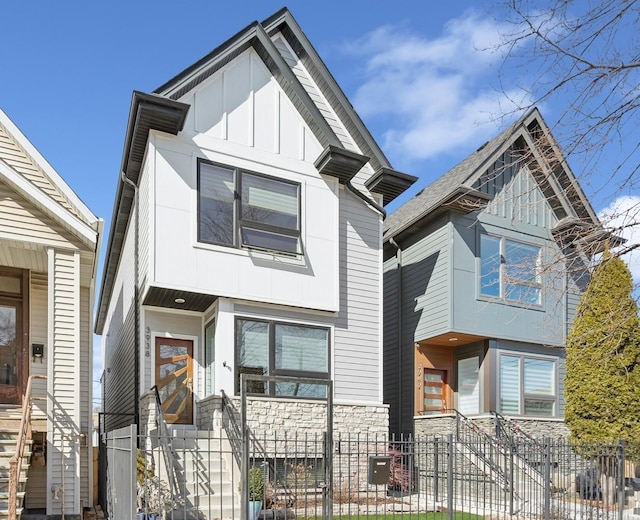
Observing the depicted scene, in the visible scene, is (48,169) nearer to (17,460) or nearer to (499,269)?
(17,460)

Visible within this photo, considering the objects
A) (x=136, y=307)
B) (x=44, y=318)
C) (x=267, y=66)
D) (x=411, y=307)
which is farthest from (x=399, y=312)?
(x=44, y=318)

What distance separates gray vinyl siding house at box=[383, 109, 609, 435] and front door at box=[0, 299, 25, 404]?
377 inches

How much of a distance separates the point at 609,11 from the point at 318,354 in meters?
9.35

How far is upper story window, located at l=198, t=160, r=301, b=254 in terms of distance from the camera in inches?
492

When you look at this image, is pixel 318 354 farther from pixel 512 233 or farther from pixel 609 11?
pixel 609 11

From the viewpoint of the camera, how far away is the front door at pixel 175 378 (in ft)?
43.0

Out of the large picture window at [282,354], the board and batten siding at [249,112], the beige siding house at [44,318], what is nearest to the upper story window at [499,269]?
the large picture window at [282,354]

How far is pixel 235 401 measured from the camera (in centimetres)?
1196

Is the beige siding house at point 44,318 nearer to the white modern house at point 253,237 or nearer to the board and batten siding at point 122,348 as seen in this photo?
the white modern house at point 253,237

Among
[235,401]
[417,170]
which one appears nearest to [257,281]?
[235,401]

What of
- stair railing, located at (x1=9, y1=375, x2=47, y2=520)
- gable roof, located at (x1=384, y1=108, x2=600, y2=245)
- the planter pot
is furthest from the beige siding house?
gable roof, located at (x1=384, y1=108, x2=600, y2=245)

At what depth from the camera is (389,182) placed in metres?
14.8

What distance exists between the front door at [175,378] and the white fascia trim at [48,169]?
3.40 meters

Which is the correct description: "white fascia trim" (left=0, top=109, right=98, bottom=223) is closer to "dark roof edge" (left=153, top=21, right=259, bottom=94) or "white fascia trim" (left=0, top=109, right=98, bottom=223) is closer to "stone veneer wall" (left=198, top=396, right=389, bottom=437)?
"dark roof edge" (left=153, top=21, right=259, bottom=94)
